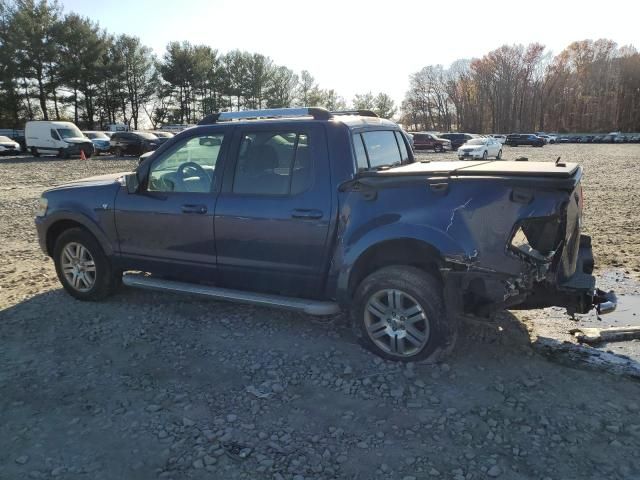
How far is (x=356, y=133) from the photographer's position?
4.37 m

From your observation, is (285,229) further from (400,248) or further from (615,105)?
(615,105)

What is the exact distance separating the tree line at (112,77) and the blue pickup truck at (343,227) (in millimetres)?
51998

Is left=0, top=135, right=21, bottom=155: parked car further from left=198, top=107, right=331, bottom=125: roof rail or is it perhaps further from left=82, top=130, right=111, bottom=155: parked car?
left=198, top=107, right=331, bottom=125: roof rail

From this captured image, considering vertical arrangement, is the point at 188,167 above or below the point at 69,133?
below

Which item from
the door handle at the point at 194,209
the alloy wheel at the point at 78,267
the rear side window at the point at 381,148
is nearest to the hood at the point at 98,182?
the alloy wheel at the point at 78,267

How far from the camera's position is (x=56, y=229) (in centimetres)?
559

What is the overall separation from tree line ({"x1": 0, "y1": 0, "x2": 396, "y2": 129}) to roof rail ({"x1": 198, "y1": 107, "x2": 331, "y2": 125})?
170ft

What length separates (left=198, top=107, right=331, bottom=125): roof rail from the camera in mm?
4438

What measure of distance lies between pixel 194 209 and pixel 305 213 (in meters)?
1.15

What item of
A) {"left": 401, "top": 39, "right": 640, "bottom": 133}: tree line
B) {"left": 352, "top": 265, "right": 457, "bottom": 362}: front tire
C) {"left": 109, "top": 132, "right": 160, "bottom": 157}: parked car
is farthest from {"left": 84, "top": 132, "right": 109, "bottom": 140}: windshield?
{"left": 401, "top": 39, "right": 640, "bottom": 133}: tree line

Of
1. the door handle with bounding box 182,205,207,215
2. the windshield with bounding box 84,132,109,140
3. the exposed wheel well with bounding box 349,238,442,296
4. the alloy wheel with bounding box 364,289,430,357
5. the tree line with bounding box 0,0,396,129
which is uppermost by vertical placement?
the tree line with bounding box 0,0,396,129

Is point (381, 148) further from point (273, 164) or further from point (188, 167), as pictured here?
point (188, 167)

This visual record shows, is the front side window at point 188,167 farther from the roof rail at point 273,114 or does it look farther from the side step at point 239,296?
the side step at point 239,296

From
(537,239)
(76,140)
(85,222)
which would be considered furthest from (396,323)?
(76,140)
